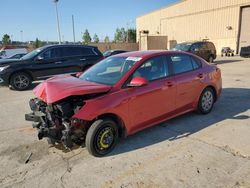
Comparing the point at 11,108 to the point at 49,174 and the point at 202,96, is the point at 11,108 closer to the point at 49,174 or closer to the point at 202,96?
the point at 49,174

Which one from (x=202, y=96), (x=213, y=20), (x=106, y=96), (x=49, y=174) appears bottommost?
(x=49, y=174)

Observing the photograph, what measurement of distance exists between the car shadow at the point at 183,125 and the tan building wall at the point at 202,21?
25.9 metres

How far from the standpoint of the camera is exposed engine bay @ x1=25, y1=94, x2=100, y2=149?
3723 millimetres

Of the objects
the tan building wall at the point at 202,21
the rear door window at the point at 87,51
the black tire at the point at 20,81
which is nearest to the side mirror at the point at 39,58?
the black tire at the point at 20,81

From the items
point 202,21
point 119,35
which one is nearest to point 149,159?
point 202,21

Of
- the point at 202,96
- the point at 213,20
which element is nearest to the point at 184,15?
the point at 213,20

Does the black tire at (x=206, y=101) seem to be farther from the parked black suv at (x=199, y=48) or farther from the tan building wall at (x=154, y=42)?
the tan building wall at (x=154, y=42)

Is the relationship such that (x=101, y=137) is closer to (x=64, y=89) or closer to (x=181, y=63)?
(x=64, y=89)

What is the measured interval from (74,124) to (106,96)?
655mm

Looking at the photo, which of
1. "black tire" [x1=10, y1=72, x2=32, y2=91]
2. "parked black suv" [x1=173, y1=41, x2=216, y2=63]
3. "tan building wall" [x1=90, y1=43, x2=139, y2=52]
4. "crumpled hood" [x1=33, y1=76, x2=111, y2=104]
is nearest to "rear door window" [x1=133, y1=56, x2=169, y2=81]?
"crumpled hood" [x1=33, y1=76, x2=111, y2=104]

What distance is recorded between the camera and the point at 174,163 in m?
3.67

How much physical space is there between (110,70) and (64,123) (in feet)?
4.88

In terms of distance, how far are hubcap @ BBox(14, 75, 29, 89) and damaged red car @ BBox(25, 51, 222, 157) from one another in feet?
19.9

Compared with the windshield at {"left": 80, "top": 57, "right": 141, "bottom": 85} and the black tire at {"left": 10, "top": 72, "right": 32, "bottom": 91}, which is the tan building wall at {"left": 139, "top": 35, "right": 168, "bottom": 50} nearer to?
the black tire at {"left": 10, "top": 72, "right": 32, "bottom": 91}
